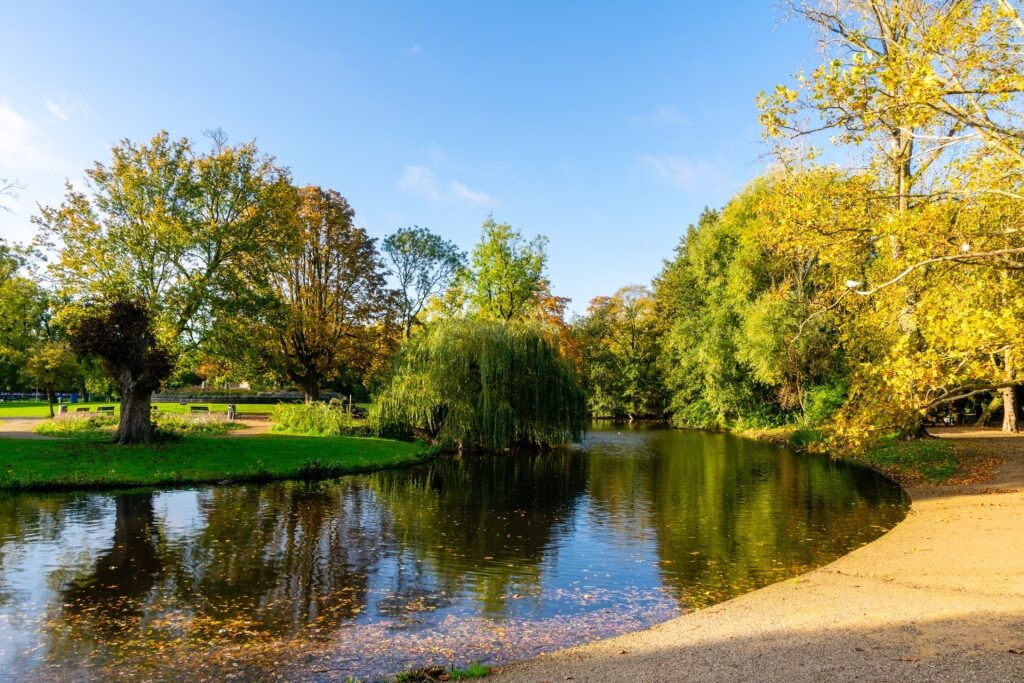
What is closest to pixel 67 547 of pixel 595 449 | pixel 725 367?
pixel 595 449

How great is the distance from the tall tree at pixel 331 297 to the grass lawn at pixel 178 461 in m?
12.8

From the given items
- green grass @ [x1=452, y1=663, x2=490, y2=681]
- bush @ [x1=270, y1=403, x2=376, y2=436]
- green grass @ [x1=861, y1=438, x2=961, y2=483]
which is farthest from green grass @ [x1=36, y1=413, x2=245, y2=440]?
green grass @ [x1=861, y1=438, x2=961, y2=483]

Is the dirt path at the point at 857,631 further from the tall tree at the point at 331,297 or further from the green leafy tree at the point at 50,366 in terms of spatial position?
the green leafy tree at the point at 50,366

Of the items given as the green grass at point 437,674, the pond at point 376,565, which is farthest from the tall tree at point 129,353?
the green grass at point 437,674

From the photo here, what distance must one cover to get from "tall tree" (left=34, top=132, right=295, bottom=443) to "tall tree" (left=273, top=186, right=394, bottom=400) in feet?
38.3

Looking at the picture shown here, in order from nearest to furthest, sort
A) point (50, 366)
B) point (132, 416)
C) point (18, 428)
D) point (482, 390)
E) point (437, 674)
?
point (437, 674)
point (132, 416)
point (18, 428)
point (482, 390)
point (50, 366)

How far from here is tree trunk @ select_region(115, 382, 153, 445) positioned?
2427 centimetres

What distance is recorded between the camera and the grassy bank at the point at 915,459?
72.1 feet

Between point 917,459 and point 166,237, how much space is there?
30.0 m

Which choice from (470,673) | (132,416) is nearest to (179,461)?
(132,416)

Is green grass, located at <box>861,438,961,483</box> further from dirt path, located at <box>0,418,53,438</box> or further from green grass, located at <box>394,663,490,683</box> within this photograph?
dirt path, located at <box>0,418,53,438</box>

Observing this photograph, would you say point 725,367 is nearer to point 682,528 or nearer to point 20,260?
point 682,528

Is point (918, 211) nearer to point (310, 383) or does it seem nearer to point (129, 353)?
point (129, 353)

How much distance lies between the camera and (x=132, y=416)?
24.3 metres
